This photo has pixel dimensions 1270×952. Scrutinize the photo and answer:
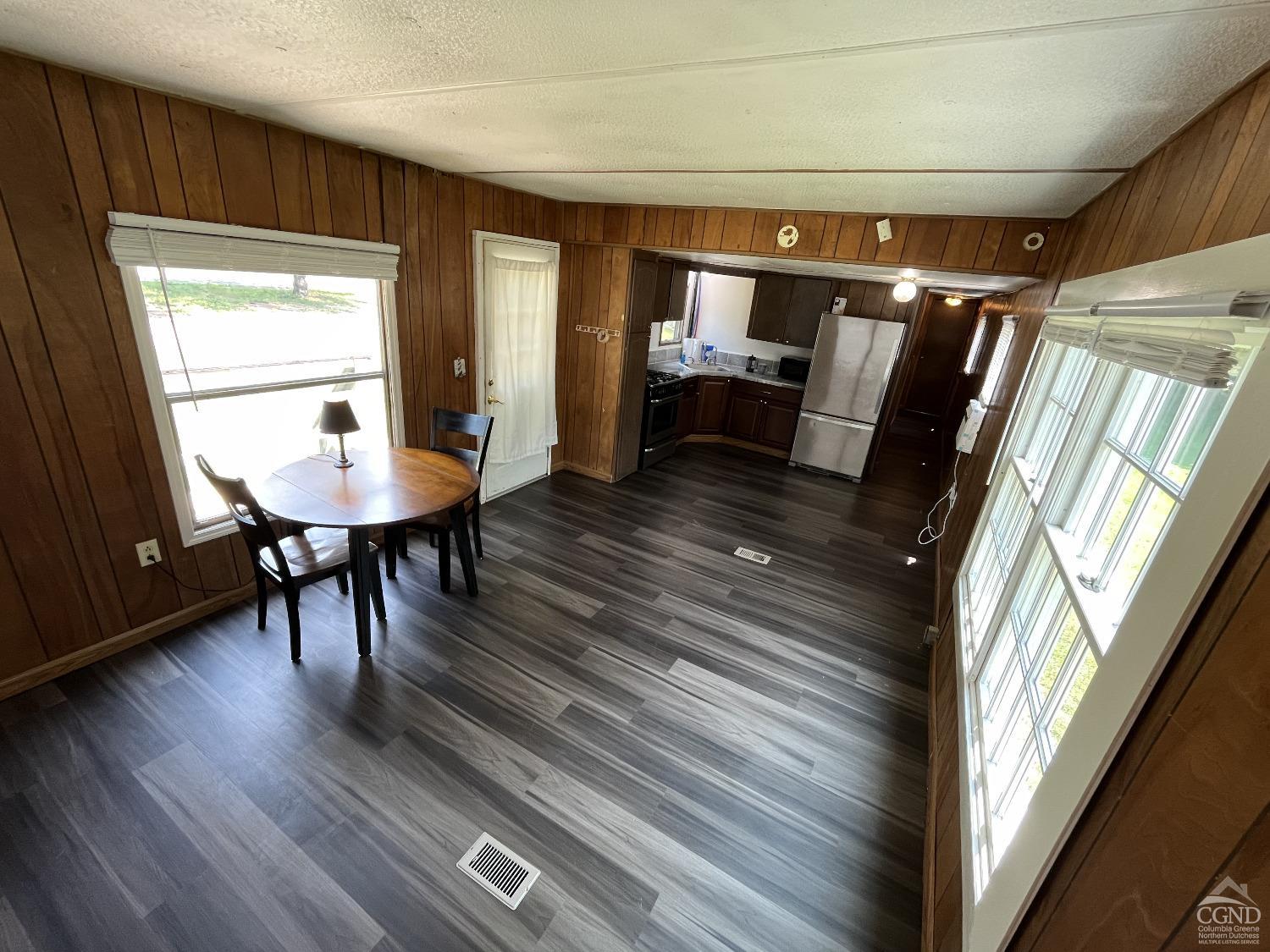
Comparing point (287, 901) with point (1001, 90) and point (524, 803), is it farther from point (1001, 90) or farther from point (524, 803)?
point (1001, 90)

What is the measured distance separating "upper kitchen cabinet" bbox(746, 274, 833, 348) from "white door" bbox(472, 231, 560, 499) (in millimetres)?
2798

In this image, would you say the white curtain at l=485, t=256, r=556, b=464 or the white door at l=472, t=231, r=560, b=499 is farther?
the white curtain at l=485, t=256, r=556, b=464

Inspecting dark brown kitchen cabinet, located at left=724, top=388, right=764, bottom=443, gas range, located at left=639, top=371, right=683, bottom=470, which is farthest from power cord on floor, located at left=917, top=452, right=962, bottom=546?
gas range, located at left=639, top=371, right=683, bottom=470

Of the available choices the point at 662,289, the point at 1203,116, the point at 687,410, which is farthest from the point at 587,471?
the point at 1203,116

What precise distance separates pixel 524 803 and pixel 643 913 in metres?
0.54

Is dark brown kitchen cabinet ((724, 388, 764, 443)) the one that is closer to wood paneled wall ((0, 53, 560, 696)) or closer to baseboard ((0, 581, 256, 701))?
wood paneled wall ((0, 53, 560, 696))

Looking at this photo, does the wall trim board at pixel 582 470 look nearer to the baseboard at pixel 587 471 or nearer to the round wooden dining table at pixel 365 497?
the baseboard at pixel 587 471

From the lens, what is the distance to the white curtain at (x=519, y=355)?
381 centimetres

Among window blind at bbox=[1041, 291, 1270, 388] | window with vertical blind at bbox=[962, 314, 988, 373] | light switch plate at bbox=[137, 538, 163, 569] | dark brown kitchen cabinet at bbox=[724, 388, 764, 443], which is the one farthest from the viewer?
window with vertical blind at bbox=[962, 314, 988, 373]

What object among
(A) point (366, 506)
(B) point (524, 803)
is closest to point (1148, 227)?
(B) point (524, 803)

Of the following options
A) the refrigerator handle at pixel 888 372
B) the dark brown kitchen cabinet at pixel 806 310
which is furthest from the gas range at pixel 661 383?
the refrigerator handle at pixel 888 372

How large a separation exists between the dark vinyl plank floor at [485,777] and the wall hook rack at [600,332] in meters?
2.27

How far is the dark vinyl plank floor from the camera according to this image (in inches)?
59.8

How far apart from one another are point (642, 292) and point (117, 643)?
4049 millimetres
